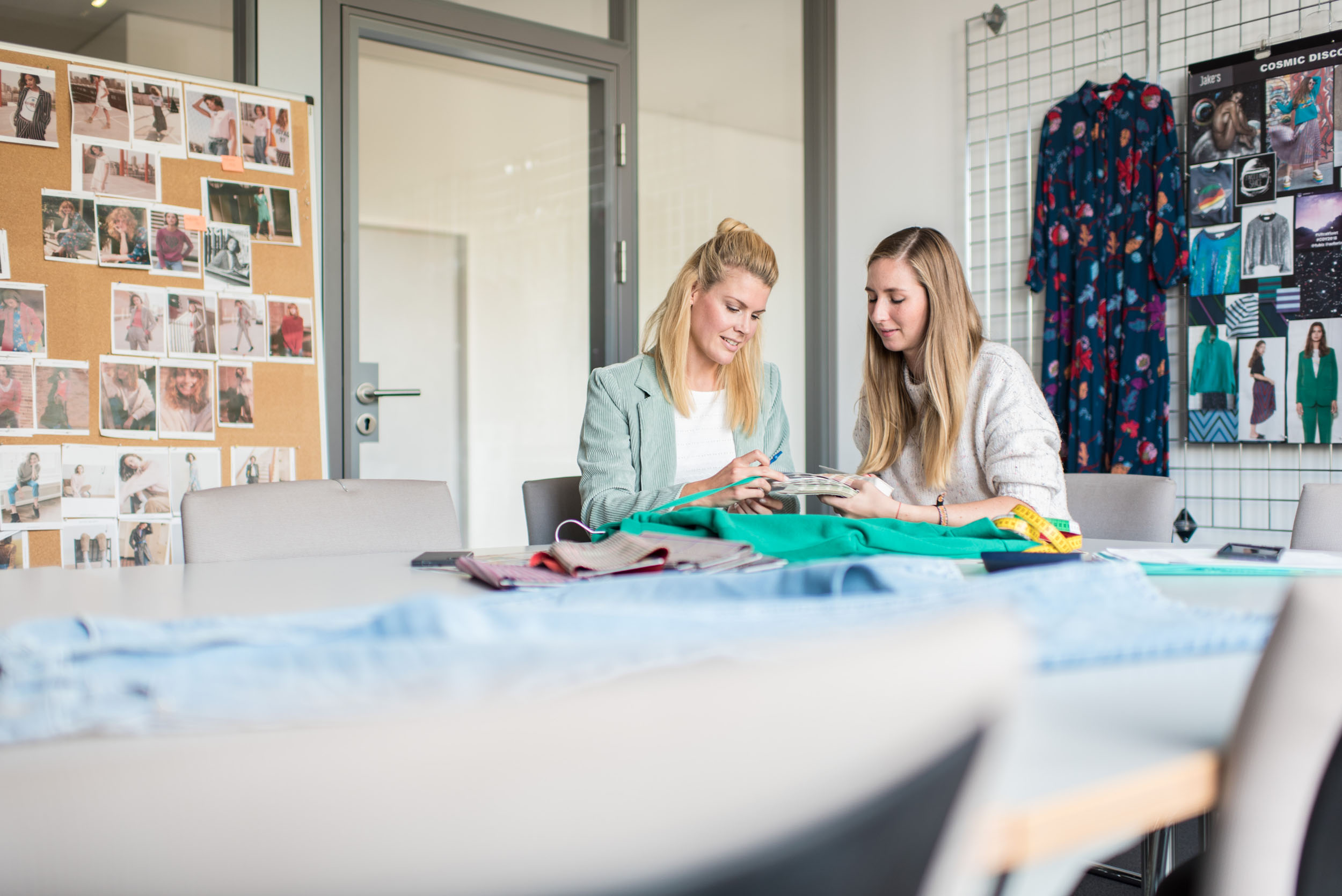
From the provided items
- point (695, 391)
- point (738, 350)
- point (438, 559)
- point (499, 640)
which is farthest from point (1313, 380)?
point (499, 640)

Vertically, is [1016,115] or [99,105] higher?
[1016,115]

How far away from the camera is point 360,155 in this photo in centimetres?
323

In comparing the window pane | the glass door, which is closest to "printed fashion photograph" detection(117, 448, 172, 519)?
the glass door

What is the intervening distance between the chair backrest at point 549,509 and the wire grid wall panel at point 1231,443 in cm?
221

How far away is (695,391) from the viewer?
2492 millimetres

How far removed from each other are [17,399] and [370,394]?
96 cm

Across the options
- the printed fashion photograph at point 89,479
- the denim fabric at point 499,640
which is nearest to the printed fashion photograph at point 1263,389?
the denim fabric at point 499,640

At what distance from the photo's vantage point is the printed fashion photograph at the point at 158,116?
2754 millimetres

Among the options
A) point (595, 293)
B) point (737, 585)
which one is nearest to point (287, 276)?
point (595, 293)

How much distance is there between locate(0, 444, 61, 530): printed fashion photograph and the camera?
8.36ft

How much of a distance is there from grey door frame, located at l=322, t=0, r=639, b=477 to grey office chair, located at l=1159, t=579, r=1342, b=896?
9.60 ft

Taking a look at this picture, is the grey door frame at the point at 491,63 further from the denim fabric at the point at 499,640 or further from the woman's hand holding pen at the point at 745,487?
the denim fabric at the point at 499,640

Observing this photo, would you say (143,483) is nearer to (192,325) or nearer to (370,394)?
(192,325)

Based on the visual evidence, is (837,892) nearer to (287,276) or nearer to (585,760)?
(585,760)
